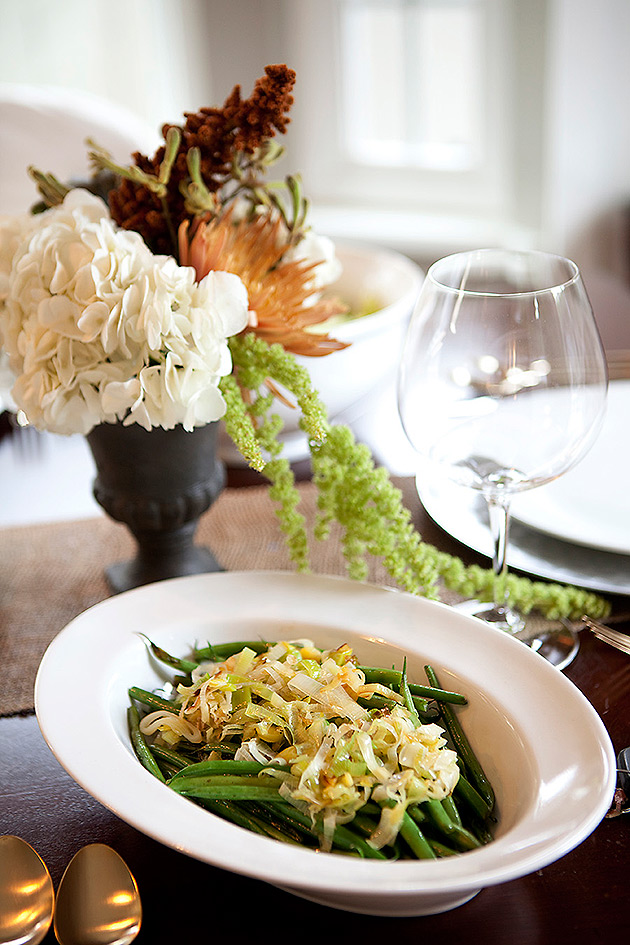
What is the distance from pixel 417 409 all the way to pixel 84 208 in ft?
1.22

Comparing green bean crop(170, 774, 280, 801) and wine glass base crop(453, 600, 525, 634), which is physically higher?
green bean crop(170, 774, 280, 801)


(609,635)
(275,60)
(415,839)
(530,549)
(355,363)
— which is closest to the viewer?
(415,839)

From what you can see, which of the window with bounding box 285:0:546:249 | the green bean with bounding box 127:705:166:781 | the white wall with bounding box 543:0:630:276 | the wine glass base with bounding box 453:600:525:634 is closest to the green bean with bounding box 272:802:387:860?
the green bean with bounding box 127:705:166:781

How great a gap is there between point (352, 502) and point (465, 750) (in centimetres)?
29

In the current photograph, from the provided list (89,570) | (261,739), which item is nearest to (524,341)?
(261,739)

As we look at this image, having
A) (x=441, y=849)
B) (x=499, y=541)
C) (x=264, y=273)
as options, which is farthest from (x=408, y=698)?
(x=264, y=273)

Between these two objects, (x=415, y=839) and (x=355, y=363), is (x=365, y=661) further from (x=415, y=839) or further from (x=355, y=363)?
(x=355, y=363)

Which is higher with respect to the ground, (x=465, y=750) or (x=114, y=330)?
(x=114, y=330)

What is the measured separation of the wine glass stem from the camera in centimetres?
86

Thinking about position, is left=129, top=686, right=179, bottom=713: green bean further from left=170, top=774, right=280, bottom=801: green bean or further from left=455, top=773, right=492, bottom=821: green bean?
left=455, top=773, right=492, bottom=821: green bean

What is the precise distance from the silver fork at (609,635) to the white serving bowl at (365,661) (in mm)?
167

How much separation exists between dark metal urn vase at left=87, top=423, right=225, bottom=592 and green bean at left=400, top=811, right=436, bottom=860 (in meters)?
0.46

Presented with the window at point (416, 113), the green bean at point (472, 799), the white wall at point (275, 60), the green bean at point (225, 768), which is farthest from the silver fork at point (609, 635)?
the window at point (416, 113)

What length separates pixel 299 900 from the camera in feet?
2.04
